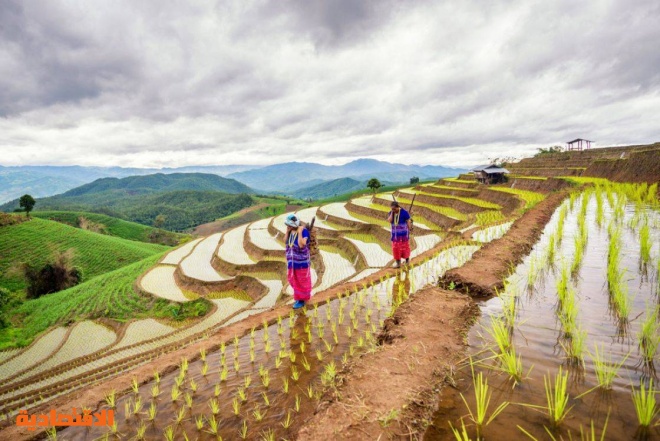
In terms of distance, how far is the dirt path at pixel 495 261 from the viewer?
231 inches

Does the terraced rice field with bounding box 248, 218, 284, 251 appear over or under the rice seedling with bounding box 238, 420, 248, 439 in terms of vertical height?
under

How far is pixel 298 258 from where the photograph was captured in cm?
678

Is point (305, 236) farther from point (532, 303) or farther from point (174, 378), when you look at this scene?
point (532, 303)

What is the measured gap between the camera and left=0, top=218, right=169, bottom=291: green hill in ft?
125

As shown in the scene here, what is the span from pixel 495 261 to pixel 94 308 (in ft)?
70.4

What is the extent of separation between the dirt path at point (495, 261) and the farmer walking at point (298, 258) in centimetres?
302

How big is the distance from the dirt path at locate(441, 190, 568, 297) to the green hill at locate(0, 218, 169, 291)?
4446 centimetres

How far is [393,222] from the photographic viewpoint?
878 centimetres

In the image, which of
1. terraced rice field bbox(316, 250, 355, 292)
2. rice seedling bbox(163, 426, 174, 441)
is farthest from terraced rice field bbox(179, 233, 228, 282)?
A: rice seedling bbox(163, 426, 174, 441)

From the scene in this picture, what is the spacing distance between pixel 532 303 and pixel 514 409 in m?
2.74

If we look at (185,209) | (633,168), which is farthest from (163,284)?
(185,209)

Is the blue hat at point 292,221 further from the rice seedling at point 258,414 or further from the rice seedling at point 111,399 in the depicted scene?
the rice seedling at point 111,399

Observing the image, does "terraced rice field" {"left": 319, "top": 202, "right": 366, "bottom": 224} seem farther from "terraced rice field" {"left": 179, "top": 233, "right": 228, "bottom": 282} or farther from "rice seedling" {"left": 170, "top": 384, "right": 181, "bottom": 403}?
"rice seedling" {"left": 170, "top": 384, "right": 181, "bottom": 403}

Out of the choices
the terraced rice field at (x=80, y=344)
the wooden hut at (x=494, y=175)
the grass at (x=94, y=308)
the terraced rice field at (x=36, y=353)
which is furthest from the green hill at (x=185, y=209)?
the wooden hut at (x=494, y=175)
